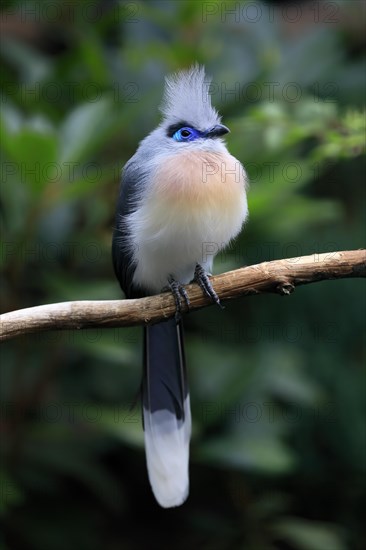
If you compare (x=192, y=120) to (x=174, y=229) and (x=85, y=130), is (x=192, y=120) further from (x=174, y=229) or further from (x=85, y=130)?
(x=85, y=130)

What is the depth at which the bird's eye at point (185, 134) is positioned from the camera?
124 inches

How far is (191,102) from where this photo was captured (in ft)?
10.3

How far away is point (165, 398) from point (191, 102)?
1194 millimetres

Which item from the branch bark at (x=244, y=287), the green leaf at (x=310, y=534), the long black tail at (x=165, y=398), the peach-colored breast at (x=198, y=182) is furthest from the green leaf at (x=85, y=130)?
the green leaf at (x=310, y=534)

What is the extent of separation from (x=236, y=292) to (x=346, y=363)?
1.89m

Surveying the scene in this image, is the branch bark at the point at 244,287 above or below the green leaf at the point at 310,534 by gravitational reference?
above

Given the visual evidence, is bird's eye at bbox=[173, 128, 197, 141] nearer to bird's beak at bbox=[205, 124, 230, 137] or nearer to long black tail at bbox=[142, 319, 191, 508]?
bird's beak at bbox=[205, 124, 230, 137]

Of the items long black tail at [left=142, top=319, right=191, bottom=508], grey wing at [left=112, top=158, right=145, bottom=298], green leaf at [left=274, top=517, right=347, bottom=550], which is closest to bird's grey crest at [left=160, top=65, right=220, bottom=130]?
grey wing at [left=112, top=158, right=145, bottom=298]

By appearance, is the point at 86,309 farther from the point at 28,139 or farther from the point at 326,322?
the point at 326,322

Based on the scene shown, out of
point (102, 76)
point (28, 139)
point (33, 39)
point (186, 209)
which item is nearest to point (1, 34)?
point (33, 39)

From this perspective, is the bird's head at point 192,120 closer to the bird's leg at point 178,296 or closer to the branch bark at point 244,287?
the bird's leg at point 178,296

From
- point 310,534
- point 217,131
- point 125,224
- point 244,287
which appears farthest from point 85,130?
point 310,534

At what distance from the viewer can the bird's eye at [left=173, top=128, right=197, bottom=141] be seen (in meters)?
3.16

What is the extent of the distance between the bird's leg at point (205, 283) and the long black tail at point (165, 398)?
15.5 inches
